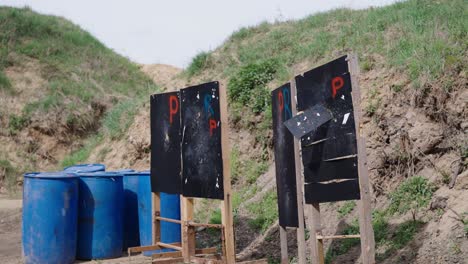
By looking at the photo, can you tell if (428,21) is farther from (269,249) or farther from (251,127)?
(269,249)

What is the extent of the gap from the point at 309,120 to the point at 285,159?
988mm

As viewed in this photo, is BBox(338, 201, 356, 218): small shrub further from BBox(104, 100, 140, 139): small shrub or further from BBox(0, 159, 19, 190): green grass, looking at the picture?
BBox(0, 159, 19, 190): green grass

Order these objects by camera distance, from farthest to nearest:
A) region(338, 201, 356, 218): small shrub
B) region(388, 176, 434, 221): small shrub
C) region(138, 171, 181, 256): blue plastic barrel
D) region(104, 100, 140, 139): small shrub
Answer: region(104, 100, 140, 139): small shrub, region(138, 171, 181, 256): blue plastic barrel, region(338, 201, 356, 218): small shrub, region(388, 176, 434, 221): small shrub

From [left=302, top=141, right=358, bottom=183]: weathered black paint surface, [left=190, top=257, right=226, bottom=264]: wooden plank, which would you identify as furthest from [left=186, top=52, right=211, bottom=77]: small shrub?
[left=302, top=141, right=358, bottom=183]: weathered black paint surface

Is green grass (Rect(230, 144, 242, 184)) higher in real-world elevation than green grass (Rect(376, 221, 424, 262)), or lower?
higher

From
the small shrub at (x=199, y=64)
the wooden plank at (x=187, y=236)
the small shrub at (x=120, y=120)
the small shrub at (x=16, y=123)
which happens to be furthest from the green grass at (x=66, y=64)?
the wooden plank at (x=187, y=236)

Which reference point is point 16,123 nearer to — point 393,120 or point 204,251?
point 204,251

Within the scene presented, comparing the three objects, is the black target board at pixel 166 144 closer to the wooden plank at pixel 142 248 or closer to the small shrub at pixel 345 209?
the wooden plank at pixel 142 248


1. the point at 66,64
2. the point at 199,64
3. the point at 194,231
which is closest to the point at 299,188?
the point at 194,231

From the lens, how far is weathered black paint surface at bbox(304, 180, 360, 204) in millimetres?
4918

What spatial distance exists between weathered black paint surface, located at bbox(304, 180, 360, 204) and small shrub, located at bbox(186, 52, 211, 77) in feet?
32.2

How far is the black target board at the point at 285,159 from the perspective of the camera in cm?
591

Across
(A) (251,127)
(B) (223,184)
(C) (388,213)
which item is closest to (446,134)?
(C) (388,213)

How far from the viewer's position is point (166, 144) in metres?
7.53
